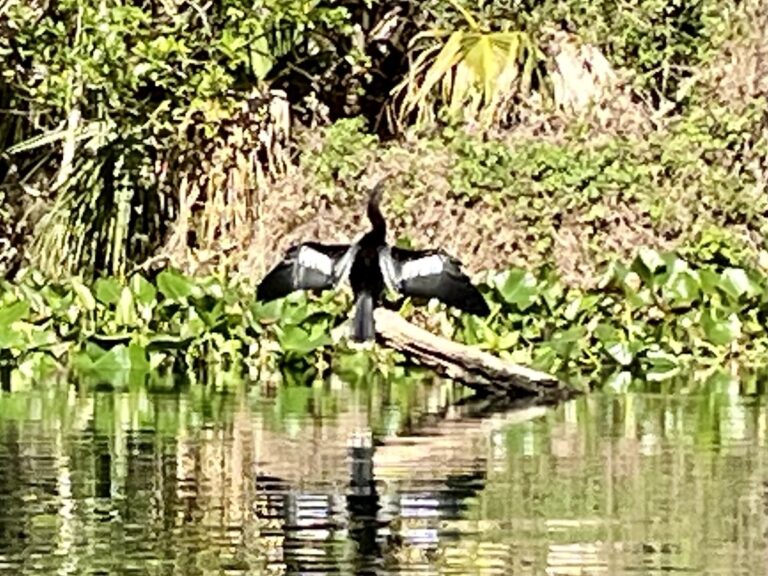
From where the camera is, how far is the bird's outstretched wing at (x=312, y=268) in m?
13.2

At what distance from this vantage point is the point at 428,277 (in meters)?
13.1

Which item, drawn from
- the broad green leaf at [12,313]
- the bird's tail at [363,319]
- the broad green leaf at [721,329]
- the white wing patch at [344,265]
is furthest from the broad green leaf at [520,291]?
the broad green leaf at [12,313]

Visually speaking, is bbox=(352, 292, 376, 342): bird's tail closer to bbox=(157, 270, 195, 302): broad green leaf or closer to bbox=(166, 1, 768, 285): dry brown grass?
bbox=(157, 270, 195, 302): broad green leaf

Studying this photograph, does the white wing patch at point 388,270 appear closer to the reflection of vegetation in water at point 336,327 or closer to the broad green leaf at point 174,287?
the reflection of vegetation in water at point 336,327

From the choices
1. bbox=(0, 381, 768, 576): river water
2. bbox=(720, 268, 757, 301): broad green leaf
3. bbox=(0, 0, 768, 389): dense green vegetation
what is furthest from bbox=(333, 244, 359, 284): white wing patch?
bbox=(720, 268, 757, 301): broad green leaf

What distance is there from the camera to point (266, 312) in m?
15.6

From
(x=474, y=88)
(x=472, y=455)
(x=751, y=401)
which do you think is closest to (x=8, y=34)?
(x=474, y=88)

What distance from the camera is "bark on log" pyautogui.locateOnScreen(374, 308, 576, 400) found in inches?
511

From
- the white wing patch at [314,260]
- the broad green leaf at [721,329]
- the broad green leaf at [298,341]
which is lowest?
the broad green leaf at [298,341]

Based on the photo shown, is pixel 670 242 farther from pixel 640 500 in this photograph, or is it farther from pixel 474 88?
pixel 640 500

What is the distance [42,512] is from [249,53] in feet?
34.0

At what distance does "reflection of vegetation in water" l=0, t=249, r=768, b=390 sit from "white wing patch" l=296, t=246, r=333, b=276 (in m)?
1.71

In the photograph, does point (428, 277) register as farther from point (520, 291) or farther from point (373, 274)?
point (520, 291)

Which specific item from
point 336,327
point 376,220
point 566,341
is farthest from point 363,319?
point 336,327
